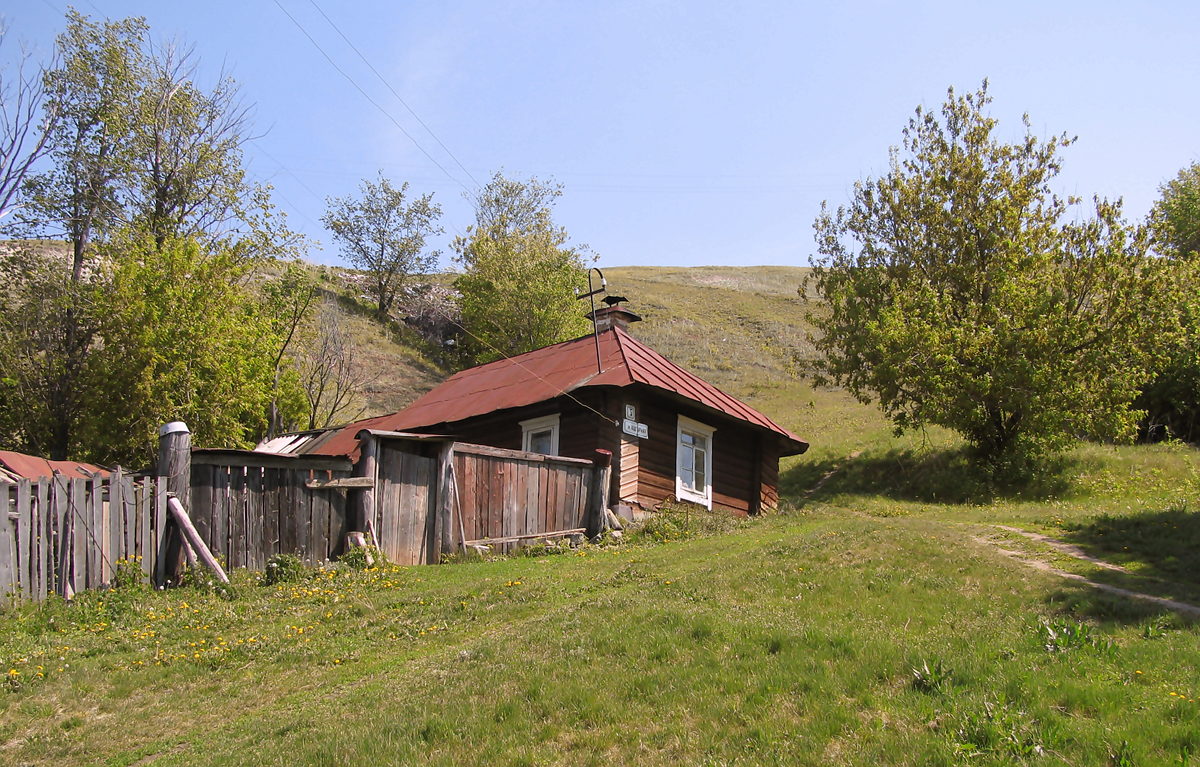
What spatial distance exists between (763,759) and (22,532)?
29.8ft

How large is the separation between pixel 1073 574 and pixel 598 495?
9.16 m

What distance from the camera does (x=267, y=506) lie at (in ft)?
44.9

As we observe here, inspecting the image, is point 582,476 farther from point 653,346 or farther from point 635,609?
point 653,346

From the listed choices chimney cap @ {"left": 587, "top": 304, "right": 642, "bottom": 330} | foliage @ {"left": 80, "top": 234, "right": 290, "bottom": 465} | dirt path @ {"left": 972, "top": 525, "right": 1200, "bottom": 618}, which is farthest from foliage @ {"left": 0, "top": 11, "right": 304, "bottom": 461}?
dirt path @ {"left": 972, "top": 525, "right": 1200, "bottom": 618}

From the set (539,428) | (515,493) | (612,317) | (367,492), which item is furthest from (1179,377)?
(367,492)

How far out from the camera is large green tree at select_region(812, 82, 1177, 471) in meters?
24.5

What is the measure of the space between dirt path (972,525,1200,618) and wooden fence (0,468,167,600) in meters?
11.7

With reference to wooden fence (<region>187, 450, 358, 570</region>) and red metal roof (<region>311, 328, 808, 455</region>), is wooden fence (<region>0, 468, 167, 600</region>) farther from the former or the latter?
red metal roof (<region>311, 328, 808, 455</region>)

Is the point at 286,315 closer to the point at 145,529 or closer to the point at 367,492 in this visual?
the point at 367,492

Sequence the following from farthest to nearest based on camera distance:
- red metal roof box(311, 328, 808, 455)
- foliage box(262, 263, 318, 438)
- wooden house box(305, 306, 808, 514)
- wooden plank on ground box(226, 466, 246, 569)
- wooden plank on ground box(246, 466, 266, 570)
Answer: foliage box(262, 263, 318, 438) < red metal roof box(311, 328, 808, 455) < wooden house box(305, 306, 808, 514) < wooden plank on ground box(246, 466, 266, 570) < wooden plank on ground box(226, 466, 246, 569)

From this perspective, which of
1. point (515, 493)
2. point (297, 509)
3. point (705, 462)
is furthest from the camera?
point (705, 462)

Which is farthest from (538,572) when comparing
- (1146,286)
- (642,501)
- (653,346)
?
(653,346)

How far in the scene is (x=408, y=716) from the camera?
24.0 feet

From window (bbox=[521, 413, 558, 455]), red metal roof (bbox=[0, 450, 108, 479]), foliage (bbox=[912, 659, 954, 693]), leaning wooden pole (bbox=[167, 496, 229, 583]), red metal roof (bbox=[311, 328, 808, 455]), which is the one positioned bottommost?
foliage (bbox=[912, 659, 954, 693])
